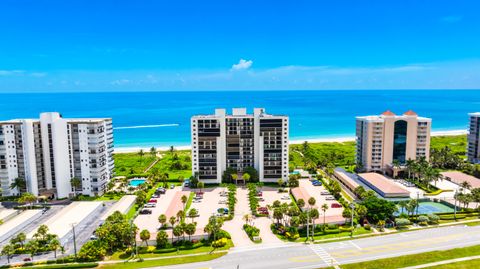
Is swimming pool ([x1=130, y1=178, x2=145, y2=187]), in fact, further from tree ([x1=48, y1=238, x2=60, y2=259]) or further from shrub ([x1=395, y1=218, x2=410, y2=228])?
shrub ([x1=395, y1=218, x2=410, y2=228])

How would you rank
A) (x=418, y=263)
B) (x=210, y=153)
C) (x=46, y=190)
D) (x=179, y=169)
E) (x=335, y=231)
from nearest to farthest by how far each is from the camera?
1. (x=418, y=263)
2. (x=335, y=231)
3. (x=46, y=190)
4. (x=210, y=153)
5. (x=179, y=169)

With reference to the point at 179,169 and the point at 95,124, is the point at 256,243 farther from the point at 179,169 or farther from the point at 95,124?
the point at 179,169

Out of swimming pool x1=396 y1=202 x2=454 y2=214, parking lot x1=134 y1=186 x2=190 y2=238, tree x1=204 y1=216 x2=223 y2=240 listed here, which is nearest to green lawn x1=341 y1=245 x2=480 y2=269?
swimming pool x1=396 y1=202 x2=454 y2=214

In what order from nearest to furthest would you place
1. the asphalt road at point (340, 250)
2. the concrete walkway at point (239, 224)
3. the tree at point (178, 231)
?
the asphalt road at point (340, 250) < the tree at point (178, 231) < the concrete walkway at point (239, 224)

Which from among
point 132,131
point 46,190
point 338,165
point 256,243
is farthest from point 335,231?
point 132,131

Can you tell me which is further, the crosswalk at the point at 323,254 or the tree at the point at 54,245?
the tree at the point at 54,245

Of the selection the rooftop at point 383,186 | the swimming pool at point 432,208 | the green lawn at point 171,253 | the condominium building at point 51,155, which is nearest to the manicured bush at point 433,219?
the swimming pool at point 432,208

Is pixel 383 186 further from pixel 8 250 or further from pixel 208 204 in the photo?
pixel 8 250

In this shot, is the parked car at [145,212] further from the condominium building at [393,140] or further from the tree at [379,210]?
the condominium building at [393,140]
